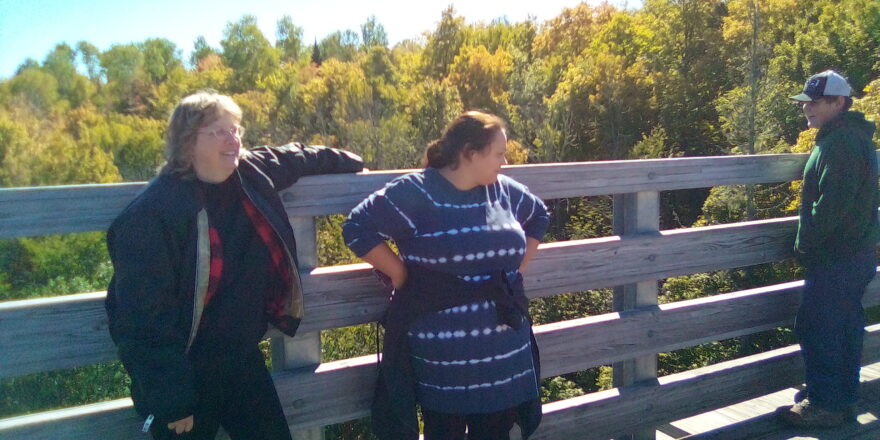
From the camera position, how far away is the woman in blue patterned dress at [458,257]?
99.5 inches

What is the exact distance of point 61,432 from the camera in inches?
92.9

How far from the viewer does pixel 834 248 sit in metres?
3.82

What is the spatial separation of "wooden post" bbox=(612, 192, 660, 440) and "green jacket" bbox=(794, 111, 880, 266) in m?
0.84

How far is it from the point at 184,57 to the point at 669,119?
161 feet

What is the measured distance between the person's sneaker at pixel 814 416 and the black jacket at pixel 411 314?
1.90 metres

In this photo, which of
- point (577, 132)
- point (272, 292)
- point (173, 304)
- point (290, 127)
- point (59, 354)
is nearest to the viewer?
point (173, 304)

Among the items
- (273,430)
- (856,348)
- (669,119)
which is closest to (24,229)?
(273,430)

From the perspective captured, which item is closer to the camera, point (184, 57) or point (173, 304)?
point (173, 304)

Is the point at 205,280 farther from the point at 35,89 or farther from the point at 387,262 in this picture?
the point at 35,89

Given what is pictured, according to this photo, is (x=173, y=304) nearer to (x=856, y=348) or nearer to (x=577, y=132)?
(x=856, y=348)

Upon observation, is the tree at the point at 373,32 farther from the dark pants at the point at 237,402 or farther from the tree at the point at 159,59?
the dark pants at the point at 237,402

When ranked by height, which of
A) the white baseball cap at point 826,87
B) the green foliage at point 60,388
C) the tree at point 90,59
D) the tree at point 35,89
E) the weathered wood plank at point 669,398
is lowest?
the green foliage at point 60,388

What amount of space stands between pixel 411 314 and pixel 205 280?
28.5 inches

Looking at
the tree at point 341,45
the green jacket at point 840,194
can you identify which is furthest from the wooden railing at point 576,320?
the tree at point 341,45
